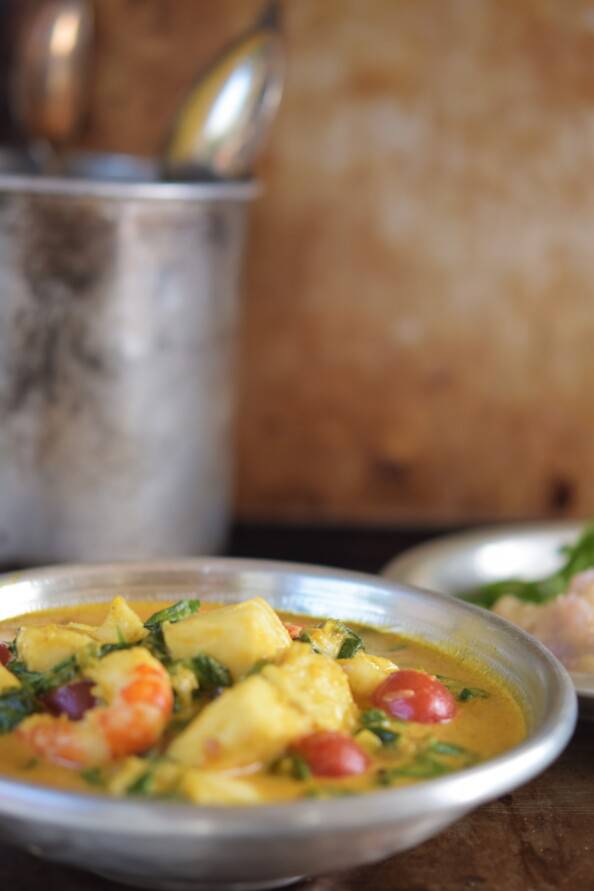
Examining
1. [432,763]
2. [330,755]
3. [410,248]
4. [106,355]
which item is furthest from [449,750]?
[410,248]

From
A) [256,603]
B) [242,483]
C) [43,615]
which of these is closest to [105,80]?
[242,483]

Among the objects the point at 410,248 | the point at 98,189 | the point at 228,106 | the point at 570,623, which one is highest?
the point at 228,106

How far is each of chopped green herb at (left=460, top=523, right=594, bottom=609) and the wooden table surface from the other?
0.49 meters

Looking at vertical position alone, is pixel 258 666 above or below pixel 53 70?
below

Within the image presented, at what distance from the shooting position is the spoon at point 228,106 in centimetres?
253

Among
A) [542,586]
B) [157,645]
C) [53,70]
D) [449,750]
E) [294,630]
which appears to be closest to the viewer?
[449,750]

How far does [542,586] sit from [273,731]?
1.15 metres

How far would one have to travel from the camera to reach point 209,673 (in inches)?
53.3

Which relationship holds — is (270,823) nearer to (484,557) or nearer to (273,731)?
(273,731)

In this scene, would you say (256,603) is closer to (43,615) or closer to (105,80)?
(43,615)

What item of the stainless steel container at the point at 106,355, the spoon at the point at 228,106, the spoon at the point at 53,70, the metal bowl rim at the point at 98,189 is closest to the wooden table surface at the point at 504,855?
the stainless steel container at the point at 106,355

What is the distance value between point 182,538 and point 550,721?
1388 mm

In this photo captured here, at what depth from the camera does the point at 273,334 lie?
306 centimetres

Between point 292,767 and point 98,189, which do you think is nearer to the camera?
point 292,767
